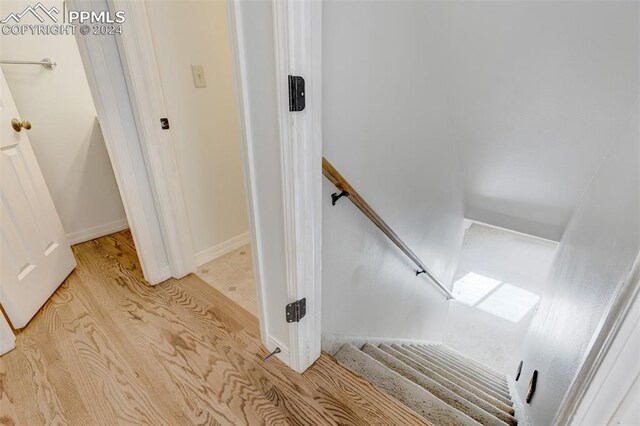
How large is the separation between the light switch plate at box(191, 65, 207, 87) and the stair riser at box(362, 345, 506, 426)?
1.83 m


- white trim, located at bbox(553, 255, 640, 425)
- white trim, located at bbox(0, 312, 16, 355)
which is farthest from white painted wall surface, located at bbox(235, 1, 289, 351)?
white trim, located at bbox(0, 312, 16, 355)

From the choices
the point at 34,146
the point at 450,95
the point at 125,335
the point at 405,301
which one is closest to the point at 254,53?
the point at 125,335

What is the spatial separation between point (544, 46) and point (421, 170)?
0.88m

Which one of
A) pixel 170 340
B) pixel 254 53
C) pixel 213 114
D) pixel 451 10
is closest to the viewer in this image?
pixel 254 53

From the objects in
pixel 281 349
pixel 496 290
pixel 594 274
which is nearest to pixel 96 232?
pixel 281 349

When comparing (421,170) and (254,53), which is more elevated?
(254,53)

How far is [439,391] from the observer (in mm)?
1496

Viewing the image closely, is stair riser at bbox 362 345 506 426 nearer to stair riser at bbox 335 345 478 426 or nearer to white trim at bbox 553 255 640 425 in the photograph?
stair riser at bbox 335 345 478 426

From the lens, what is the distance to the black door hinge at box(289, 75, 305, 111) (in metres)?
0.78

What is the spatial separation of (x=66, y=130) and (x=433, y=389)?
285cm

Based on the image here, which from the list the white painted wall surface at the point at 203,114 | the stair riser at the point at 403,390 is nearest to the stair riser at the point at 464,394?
the stair riser at the point at 403,390

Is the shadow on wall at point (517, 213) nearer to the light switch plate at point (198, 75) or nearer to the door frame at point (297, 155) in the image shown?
the door frame at point (297, 155)

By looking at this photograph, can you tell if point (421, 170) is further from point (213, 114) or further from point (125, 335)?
point (125, 335)

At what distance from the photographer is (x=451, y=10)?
4.85 ft
